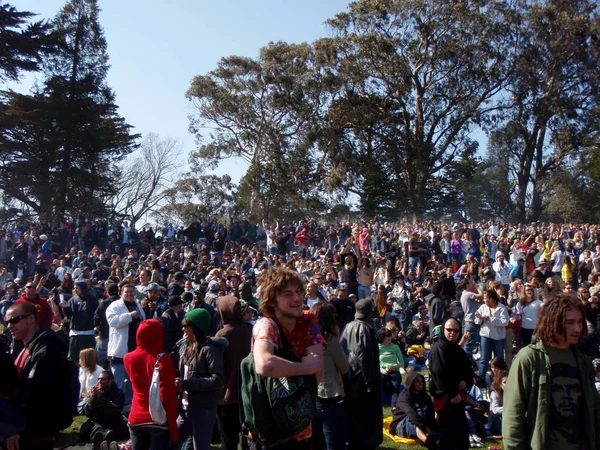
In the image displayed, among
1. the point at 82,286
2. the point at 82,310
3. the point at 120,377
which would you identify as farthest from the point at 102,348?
the point at 120,377

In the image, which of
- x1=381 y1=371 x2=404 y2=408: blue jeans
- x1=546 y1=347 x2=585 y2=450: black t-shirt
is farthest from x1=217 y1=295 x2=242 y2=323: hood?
x1=381 y1=371 x2=404 y2=408: blue jeans

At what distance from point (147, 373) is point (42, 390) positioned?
2.85ft

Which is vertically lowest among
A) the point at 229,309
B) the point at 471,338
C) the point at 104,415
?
the point at 104,415

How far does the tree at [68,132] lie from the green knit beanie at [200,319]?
28580 millimetres

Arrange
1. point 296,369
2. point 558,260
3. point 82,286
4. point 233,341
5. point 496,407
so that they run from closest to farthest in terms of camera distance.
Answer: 1. point 296,369
2. point 233,341
3. point 496,407
4. point 82,286
5. point 558,260

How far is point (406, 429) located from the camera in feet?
22.0

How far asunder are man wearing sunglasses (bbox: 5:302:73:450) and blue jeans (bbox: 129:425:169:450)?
2.04 ft

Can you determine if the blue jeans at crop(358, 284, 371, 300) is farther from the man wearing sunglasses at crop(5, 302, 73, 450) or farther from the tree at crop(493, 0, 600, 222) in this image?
the tree at crop(493, 0, 600, 222)

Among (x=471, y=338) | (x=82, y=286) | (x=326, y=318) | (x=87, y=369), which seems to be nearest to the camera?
(x=326, y=318)

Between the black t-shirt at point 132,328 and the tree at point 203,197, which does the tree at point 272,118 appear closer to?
the tree at point 203,197

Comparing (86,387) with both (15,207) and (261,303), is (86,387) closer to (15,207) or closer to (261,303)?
(261,303)

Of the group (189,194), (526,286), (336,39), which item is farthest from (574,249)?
(189,194)

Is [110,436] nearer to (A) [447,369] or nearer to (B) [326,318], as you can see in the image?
(B) [326,318]

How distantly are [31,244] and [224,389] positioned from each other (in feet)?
56.7
